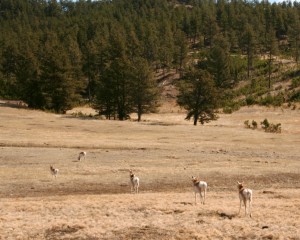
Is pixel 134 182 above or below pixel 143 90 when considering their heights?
below

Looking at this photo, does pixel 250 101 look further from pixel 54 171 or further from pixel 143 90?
pixel 54 171

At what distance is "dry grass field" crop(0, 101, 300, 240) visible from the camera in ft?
58.9

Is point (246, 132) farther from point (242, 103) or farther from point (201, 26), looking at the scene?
point (201, 26)

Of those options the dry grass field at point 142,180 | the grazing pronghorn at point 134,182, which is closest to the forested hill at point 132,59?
the dry grass field at point 142,180

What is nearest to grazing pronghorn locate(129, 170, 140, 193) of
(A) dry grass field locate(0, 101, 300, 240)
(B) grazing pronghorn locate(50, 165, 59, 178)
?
(A) dry grass field locate(0, 101, 300, 240)

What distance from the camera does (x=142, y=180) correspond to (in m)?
30.2

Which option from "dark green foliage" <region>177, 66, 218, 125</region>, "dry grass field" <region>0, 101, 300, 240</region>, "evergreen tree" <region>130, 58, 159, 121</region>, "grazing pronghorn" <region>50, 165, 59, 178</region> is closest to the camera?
"dry grass field" <region>0, 101, 300, 240</region>

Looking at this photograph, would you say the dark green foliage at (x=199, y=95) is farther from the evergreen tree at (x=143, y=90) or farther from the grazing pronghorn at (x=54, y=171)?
the grazing pronghorn at (x=54, y=171)

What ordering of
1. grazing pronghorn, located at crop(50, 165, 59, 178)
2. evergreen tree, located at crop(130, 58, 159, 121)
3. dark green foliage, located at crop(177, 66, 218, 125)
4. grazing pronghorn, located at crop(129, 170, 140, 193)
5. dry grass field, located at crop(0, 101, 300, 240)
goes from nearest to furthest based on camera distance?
dry grass field, located at crop(0, 101, 300, 240) → grazing pronghorn, located at crop(129, 170, 140, 193) → grazing pronghorn, located at crop(50, 165, 59, 178) → dark green foliage, located at crop(177, 66, 218, 125) → evergreen tree, located at crop(130, 58, 159, 121)

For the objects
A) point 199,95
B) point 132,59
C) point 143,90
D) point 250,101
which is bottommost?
point 250,101

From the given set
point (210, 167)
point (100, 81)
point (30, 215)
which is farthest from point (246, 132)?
point (30, 215)

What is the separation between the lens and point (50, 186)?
92.7 ft

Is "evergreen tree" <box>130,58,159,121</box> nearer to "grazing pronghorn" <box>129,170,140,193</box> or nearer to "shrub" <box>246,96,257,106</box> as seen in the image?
"shrub" <box>246,96,257,106</box>

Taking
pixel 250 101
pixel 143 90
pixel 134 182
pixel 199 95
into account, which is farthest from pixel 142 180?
pixel 250 101
